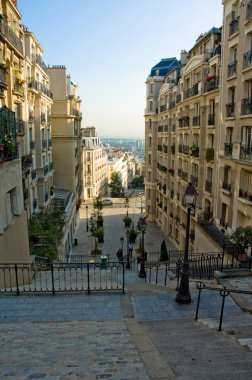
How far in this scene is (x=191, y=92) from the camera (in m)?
28.6

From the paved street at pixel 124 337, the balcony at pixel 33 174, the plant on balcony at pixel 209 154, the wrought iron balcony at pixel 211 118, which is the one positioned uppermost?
the wrought iron balcony at pixel 211 118

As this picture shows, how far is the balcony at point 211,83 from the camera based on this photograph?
78.1 ft

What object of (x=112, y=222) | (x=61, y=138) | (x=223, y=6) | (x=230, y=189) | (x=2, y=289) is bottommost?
(x=112, y=222)

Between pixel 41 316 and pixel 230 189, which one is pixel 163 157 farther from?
pixel 41 316

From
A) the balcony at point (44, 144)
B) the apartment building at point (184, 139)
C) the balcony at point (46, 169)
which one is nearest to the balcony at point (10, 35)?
the balcony at point (44, 144)

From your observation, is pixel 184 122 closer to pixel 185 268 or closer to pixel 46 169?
pixel 46 169

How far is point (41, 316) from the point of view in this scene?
407 inches

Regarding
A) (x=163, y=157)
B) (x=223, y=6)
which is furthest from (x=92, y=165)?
(x=223, y=6)

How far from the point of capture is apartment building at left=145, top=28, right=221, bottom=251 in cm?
2512

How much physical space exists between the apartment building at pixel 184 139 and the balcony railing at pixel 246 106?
4.39 m

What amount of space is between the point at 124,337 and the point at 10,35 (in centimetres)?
1947

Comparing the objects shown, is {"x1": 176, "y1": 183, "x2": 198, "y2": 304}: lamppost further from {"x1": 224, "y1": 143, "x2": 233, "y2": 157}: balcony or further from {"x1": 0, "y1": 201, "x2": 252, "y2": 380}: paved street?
{"x1": 224, "y1": 143, "x2": 233, "y2": 157}: balcony

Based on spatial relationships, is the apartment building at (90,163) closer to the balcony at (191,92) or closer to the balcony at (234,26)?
the balcony at (191,92)

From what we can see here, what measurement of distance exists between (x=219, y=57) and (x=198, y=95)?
12.5 feet
